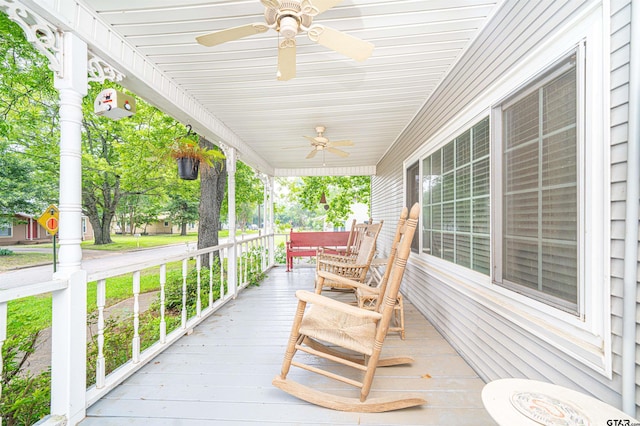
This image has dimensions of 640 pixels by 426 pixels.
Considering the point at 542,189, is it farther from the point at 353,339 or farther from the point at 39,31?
the point at 39,31

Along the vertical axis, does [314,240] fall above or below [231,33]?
below

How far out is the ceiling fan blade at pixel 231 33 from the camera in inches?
61.7

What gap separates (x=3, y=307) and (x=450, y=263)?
305cm

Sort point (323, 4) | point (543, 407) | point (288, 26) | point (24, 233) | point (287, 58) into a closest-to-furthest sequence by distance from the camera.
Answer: point (543, 407) < point (323, 4) < point (288, 26) < point (287, 58) < point (24, 233)

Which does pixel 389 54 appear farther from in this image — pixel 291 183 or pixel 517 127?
pixel 291 183

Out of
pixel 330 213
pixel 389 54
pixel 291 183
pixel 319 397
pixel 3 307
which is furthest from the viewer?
pixel 291 183

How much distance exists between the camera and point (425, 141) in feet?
11.1

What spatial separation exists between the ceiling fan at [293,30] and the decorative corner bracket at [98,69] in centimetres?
82

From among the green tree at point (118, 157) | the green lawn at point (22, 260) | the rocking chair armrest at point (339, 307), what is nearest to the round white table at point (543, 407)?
the rocking chair armrest at point (339, 307)

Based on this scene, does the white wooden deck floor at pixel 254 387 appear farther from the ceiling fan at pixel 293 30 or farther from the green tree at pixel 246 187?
the green tree at pixel 246 187

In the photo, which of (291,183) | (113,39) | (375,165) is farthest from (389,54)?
(291,183)

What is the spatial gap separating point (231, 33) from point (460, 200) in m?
2.20

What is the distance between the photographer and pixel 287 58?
1.79m

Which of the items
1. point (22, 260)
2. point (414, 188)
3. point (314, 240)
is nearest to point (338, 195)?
point (314, 240)
